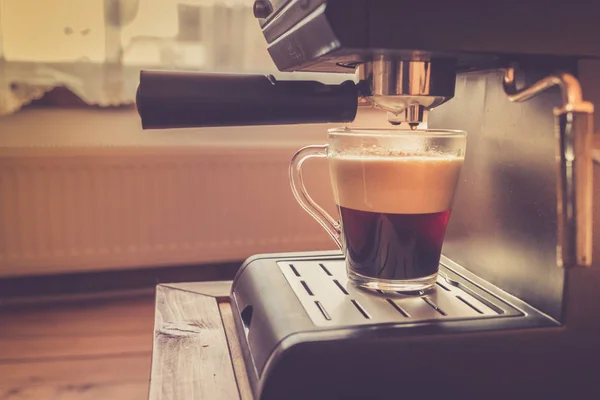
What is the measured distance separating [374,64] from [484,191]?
18 centimetres

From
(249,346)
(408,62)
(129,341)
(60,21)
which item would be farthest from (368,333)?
(60,21)

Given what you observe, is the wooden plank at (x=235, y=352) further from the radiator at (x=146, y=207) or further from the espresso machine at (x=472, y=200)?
the radiator at (x=146, y=207)

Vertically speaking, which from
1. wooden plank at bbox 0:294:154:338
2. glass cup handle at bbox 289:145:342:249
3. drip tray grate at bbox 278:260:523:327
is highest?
glass cup handle at bbox 289:145:342:249

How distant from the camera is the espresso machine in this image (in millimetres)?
433

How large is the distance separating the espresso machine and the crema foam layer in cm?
5

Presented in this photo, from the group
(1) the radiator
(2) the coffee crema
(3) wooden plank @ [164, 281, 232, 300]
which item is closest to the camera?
Answer: (2) the coffee crema

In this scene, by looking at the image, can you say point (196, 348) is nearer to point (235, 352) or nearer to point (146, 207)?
point (235, 352)

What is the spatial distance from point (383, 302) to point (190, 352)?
7.0 inches

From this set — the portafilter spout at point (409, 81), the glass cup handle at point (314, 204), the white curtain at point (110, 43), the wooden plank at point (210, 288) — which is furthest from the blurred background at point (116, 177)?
the portafilter spout at point (409, 81)

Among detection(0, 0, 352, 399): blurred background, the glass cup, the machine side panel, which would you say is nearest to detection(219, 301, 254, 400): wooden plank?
the glass cup

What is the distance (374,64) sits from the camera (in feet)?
1.75

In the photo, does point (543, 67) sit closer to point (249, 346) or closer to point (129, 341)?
point (249, 346)

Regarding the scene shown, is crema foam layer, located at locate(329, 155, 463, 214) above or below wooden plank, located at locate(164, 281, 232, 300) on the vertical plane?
above

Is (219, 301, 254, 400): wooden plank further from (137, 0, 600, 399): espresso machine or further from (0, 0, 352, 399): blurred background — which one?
(0, 0, 352, 399): blurred background
